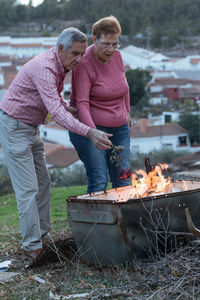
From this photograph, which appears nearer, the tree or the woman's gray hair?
the woman's gray hair

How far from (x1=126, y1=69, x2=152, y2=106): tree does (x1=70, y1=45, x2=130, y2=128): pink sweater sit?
43.8 m

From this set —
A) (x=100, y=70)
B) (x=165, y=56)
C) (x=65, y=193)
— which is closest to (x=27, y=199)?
(x=100, y=70)

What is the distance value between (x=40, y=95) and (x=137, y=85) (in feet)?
148

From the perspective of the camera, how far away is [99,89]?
13.9 feet

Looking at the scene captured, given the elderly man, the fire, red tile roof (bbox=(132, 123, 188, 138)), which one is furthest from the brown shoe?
red tile roof (bbox=(132, 123, 188, 138))

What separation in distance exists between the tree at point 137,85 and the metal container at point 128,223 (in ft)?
146

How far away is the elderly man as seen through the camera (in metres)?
3.74

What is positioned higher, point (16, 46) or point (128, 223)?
point (16, 46)

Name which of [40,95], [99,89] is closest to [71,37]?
[40,95]

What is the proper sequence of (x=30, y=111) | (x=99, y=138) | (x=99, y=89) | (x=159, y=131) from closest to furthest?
1. (x=99, y=138)
2. (x=30, y=111)
3. (x=99, y=89)
4. (x=159, y=131)

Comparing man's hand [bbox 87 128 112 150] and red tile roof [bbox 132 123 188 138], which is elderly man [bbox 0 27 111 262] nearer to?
man's hand [bbox 87 128 112 150]

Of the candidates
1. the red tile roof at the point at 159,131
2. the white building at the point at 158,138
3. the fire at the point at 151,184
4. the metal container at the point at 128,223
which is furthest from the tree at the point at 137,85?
the metal container at the point at 128,223

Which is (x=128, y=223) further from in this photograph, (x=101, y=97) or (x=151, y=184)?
(x=101, y=97)

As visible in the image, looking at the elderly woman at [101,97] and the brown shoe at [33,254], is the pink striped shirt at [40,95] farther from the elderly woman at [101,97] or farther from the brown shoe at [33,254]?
the brown shoe at [33,254]
